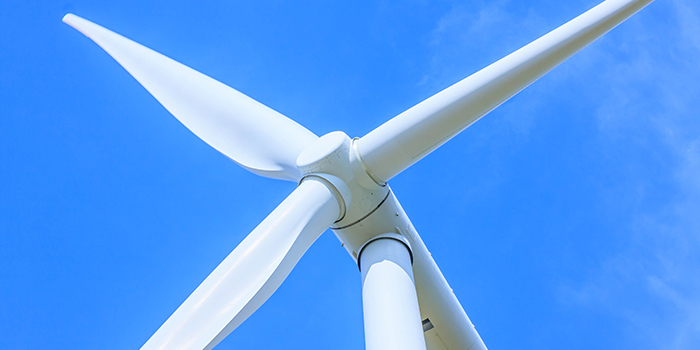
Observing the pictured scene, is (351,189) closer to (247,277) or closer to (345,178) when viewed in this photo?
(345,178)

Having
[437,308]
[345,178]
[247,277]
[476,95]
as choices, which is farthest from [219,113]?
[437,308]

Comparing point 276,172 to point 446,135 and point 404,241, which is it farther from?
point 446,135

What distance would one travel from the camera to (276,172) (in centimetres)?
773

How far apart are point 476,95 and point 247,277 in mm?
3317

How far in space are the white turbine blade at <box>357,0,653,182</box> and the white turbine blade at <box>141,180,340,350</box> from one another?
1.08m

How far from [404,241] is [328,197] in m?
1.33

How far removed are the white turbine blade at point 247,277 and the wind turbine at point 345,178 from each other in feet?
0.04

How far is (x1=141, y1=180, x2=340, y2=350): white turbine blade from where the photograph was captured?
4.71 metres

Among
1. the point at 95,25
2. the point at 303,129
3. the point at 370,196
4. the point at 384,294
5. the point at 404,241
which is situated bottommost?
the point at 384,294

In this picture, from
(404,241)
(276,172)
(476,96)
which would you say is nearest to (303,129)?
(276,172)

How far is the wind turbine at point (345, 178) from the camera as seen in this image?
5188mm

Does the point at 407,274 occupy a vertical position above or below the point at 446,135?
below

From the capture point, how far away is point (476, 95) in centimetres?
634

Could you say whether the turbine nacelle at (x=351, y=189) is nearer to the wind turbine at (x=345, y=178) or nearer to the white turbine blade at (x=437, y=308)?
the wind turbine at (x=345, y=178)
